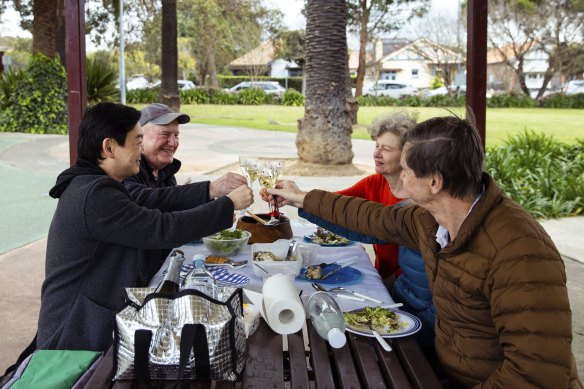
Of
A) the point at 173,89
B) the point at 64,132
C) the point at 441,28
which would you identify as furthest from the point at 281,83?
the point at 64,132

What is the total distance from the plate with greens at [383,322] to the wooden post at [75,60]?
108 inches

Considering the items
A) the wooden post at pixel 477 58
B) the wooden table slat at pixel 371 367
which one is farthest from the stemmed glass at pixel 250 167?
the wooden post at pixel 477 58

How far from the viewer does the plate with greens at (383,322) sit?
212cm

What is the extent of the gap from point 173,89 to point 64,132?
5.29m

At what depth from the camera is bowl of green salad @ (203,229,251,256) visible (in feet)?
10.1

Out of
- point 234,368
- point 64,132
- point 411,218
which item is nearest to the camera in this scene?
point 234,368

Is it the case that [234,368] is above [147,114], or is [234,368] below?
below

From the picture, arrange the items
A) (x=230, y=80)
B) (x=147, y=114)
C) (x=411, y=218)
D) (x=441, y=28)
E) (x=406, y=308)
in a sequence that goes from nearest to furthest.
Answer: (x=411, y=218) → (x=406, y=308) → (x=147, y=114) → (x=441, y=28) → (x=230, y=80)

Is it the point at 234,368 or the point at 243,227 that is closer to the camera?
the point at 234,368

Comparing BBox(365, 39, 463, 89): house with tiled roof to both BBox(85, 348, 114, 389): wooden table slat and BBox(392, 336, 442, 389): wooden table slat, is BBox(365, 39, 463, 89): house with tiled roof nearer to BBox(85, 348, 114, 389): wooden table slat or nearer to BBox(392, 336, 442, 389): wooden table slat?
BBox(392, 336, 442, 389): wooden table slat

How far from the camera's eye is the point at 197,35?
4838 centimetres

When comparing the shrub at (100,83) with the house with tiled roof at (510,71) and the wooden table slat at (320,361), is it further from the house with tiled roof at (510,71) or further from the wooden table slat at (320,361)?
the house with tiled roof at (510,71)

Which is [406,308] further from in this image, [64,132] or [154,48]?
[154,48]

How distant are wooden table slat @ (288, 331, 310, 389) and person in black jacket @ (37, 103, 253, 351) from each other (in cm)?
69
